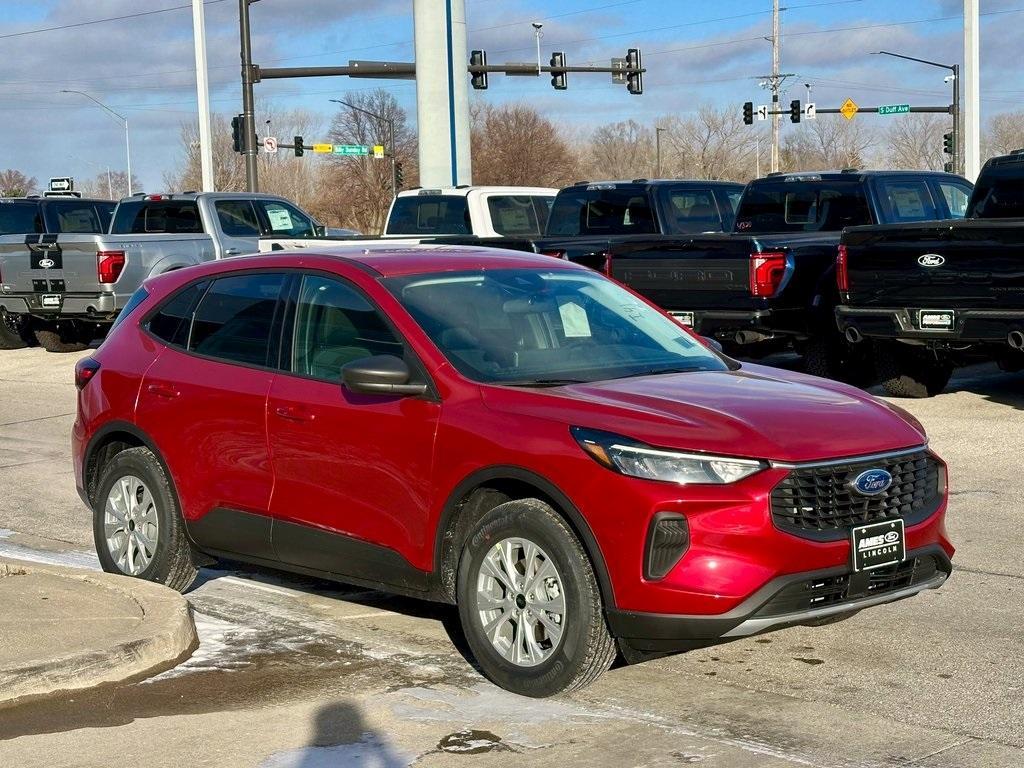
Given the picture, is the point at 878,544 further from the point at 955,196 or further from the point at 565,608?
the point at 955,196

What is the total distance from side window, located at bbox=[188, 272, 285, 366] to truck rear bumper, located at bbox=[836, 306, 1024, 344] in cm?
702

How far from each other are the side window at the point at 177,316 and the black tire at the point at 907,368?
8112 mm

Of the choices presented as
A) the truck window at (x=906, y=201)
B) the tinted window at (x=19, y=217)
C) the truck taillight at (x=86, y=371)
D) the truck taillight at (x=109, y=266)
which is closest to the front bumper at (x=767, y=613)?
the truck taillight at (x=86, y=371)

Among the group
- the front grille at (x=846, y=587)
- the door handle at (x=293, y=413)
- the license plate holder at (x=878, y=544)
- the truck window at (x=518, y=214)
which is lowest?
the front grille at (x=846, y=587)

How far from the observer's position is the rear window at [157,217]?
71.4 ft

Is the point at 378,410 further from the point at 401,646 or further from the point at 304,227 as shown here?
the point at 304,227

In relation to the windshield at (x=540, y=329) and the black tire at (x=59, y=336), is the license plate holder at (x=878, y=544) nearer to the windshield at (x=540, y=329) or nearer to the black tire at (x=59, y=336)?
the windshield at (x=540, y=329)

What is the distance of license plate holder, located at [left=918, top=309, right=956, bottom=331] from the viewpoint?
1241 cm

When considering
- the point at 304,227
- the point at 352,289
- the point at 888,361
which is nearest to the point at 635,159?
the point at 304,227

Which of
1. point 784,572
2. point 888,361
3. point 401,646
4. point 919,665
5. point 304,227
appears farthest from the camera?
point 304,227

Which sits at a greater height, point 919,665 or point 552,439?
point 552,439

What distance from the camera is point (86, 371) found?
786 centimetres

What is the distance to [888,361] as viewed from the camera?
14047 mm

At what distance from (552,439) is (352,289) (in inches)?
58.0
